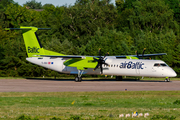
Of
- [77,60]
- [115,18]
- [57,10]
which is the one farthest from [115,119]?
[57,10]

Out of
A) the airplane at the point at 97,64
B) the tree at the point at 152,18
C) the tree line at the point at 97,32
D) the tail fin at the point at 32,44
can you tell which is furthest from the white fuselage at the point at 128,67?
the tree at the point at 152,18

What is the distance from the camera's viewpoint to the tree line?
4831 cm

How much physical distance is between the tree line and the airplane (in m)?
11.5

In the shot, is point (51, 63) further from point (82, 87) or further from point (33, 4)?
point (33, 4)

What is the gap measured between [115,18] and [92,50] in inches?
1084

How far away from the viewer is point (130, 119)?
10.3 m

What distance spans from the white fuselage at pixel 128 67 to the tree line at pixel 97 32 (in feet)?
37.8

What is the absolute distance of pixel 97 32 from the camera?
200 feet

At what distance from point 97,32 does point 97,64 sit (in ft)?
93.3

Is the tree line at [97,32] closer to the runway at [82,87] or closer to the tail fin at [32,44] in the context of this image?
the tail fin at [32,44]

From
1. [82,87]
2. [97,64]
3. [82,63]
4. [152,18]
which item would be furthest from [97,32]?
[82,87]

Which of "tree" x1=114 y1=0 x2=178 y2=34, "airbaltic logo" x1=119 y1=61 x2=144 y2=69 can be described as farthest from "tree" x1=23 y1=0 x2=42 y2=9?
"airbaltic logo" x1=119 y1=61 x2=144 y2=69

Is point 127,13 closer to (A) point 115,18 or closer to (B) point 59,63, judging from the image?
(A) point 115,18

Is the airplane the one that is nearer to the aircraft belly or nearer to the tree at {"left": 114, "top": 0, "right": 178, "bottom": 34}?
the aircraft belly
